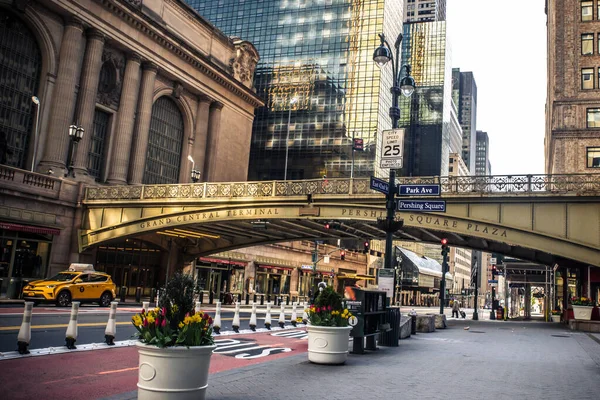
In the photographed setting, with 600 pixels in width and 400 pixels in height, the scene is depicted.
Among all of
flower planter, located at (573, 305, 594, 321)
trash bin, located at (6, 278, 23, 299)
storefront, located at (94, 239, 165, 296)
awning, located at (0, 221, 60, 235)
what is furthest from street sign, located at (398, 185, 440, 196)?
storefront, located at (94, 239, 165, 296)

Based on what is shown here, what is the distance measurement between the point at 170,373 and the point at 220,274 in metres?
46.3

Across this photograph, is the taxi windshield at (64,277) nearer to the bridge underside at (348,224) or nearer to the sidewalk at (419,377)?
the bridge underside at (348,224)

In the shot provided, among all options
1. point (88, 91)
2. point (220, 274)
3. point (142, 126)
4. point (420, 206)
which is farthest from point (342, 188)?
point (220, 274)

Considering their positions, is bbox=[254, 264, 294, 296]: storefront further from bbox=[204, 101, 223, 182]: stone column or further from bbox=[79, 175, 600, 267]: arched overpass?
bbox=[79, 175, 600, 267]: arched overpass

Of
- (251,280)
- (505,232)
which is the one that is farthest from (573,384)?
(251,280)

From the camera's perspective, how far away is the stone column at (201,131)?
51625mm

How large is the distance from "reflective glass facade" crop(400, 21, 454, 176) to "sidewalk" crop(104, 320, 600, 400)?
11614 cm

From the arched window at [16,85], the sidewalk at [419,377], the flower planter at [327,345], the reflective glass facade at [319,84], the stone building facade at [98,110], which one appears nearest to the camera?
the sidewalk at [419,377]

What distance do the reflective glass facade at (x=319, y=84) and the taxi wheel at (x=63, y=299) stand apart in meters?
72.3

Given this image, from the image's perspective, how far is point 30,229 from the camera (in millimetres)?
32156

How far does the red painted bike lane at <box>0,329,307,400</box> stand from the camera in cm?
802

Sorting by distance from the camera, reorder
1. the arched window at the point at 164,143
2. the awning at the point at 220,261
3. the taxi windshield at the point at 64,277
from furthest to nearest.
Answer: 1. the awning at the point at 220,261
2. the arched window at the point at 164,143
3. the taxi windshield at the point at 64,277

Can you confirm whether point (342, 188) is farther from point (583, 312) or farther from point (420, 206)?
point (583, 312)

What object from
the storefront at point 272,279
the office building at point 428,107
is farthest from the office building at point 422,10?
the storefront at point 272,279
